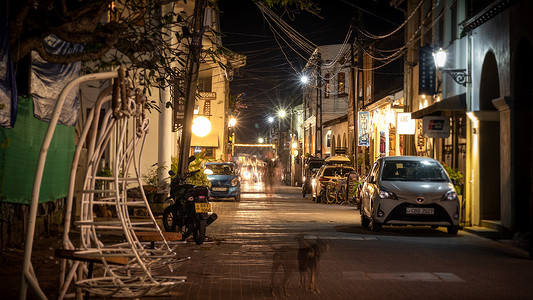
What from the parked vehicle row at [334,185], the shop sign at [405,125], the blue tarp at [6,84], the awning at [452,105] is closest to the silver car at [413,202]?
the awning at [452,105]

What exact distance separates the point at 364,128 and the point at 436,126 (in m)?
19.5

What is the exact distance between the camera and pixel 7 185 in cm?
1195

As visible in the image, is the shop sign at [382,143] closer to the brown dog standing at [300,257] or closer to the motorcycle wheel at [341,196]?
the motorcycle wheel at [341,196]

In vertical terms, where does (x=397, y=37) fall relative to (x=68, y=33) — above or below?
above

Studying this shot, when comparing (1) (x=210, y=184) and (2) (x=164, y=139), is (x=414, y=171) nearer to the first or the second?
(2) (x=164, y=139)

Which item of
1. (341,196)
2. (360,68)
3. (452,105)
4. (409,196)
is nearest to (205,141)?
(360,68)

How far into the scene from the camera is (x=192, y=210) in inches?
574

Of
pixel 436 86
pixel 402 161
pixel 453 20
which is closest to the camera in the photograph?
pixel 402 161

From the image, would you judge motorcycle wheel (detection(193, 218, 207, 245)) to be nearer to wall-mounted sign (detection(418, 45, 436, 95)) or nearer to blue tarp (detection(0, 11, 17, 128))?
blue tarp (detection(0, 11, 17, 128))

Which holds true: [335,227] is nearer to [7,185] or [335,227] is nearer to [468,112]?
[468,112]

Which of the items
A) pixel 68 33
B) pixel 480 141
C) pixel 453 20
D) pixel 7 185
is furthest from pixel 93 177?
pixel 453 20

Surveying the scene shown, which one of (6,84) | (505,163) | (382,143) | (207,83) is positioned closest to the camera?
(6,84)

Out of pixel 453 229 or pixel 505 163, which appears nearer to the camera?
pixel 505 163

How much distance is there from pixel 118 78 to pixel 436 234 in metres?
12.0
